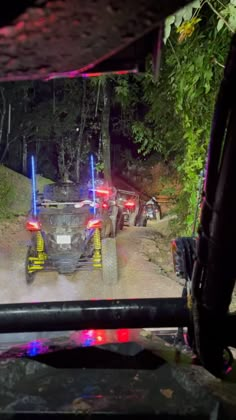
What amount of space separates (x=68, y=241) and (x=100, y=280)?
1.10m

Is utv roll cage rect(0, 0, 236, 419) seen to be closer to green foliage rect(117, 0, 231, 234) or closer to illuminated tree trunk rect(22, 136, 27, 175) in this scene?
green foliage rect(117, 0, 231, 234)

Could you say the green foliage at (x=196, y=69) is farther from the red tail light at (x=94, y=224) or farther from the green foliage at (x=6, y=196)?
the green foliage at (x=6, y=196)

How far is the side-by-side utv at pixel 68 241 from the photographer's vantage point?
8.89 m

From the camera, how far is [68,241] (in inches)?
349

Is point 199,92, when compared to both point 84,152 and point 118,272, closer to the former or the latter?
point 118,272

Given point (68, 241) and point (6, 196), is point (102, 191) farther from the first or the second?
point (6, 196)

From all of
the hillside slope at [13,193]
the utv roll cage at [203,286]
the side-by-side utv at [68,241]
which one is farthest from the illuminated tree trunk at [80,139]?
the utv roll cage at [203,286]

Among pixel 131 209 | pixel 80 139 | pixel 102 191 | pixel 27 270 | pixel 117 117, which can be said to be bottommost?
pixel 131 209

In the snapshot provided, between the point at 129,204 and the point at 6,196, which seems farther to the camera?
the point at 6,196

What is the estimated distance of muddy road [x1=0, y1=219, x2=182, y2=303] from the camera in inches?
333

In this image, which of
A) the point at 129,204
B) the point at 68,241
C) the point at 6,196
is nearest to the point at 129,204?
the point at 129,204

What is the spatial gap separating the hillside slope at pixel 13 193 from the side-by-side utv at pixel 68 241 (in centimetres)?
803

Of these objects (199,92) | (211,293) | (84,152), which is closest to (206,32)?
(199,92)

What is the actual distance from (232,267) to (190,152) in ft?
22.5
